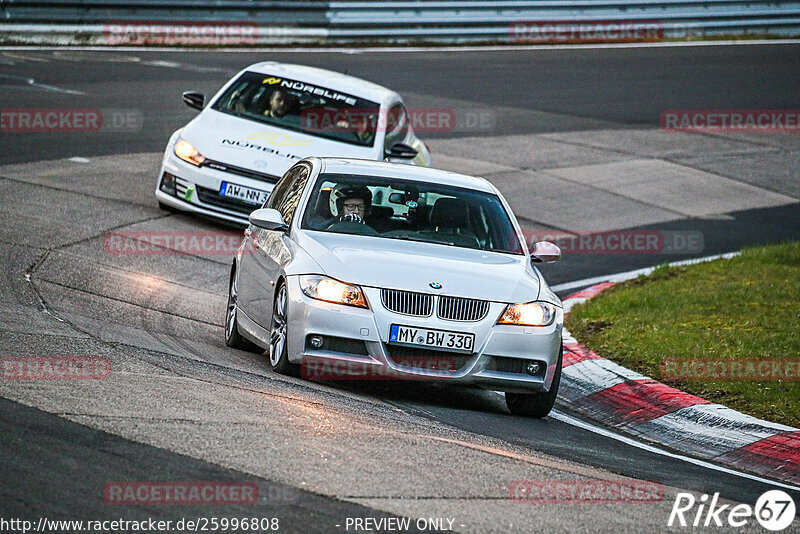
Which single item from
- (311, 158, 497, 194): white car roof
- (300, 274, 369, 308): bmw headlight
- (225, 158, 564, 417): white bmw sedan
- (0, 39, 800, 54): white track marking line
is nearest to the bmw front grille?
(225, 158, 564, 417): white bmw sedan

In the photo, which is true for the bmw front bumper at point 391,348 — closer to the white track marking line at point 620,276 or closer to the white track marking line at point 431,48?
the white track marking line at point 620,276

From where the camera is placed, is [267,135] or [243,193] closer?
[243,193]

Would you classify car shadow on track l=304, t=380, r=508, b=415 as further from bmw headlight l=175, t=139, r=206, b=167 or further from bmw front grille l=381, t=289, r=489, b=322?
bmw headlight l=175, t=139, r=206, b=167

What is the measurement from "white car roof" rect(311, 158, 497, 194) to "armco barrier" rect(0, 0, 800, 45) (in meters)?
17.7

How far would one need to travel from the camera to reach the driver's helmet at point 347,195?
9.20m

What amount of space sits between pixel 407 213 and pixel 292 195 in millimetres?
967

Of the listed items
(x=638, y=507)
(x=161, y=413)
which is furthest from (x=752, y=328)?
(x=161, y=413)

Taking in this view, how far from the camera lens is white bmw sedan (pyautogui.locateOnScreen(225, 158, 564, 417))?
7.98 meters

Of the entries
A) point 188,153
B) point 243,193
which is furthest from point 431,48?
point 243,193

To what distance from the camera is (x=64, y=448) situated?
5.67 metres

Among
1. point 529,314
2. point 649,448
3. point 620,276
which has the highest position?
point 529,314

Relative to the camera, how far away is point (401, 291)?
8008mm

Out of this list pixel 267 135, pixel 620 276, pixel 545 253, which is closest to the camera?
pixel 545 253

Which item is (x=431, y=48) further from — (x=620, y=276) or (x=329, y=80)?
(x=620, y=276)
